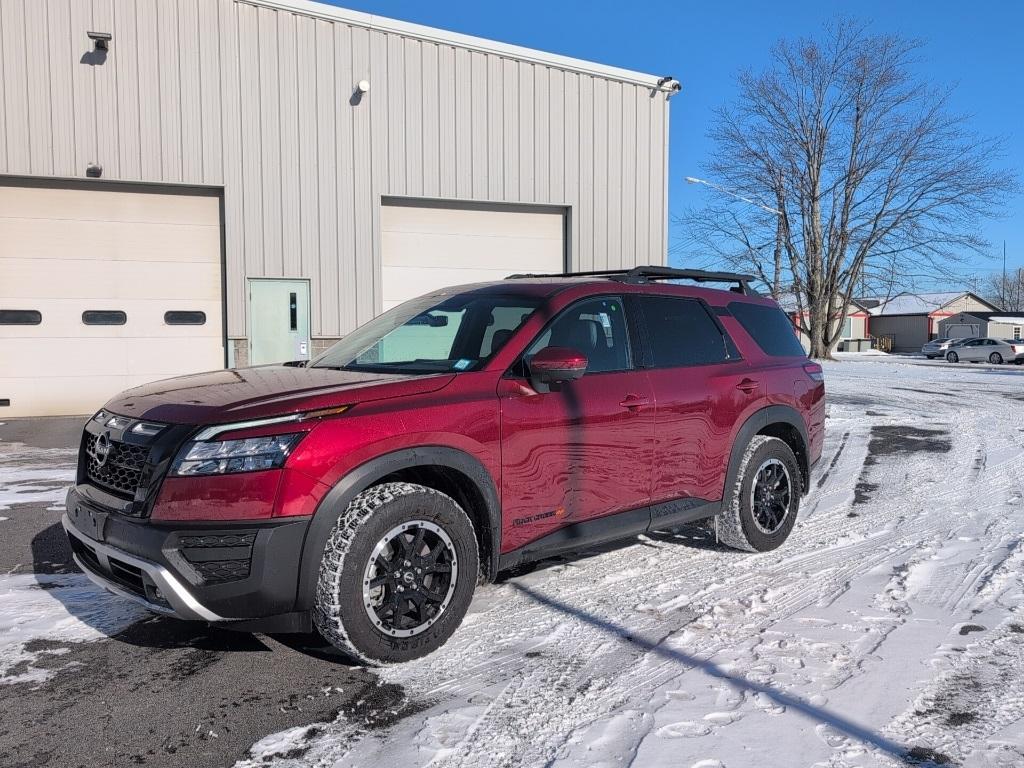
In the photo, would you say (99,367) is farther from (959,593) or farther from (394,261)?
(959,593)

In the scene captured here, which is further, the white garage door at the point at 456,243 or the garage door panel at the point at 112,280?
the white garage door at the point at 456,243

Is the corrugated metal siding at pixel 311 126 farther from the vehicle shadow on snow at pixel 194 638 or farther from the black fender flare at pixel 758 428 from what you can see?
the vehicle shadow on snow at pixel 194 638

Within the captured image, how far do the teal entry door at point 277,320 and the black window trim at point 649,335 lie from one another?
32.3 feet

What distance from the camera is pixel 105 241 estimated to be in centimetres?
1302

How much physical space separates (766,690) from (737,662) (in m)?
0.28

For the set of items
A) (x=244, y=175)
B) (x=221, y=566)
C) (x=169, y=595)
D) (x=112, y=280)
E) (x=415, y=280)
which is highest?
(x=244, y=175)

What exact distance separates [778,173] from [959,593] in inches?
1383

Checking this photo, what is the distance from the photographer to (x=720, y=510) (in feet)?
16.5

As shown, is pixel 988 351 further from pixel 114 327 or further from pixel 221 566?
pixel 221 566

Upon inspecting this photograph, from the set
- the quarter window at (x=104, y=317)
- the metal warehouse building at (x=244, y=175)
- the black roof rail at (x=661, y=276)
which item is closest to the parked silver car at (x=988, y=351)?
the metal warehouse building at (x=244, y=175)

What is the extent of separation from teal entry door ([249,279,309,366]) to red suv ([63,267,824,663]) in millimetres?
9318

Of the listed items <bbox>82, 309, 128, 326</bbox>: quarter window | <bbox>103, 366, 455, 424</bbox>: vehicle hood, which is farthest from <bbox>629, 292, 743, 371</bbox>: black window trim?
<bbox>82, 309, 128, 326</bbox>: quarter window

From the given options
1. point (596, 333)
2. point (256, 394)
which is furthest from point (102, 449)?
point (596, 333)

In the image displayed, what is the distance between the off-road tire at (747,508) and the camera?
5.10 meters
